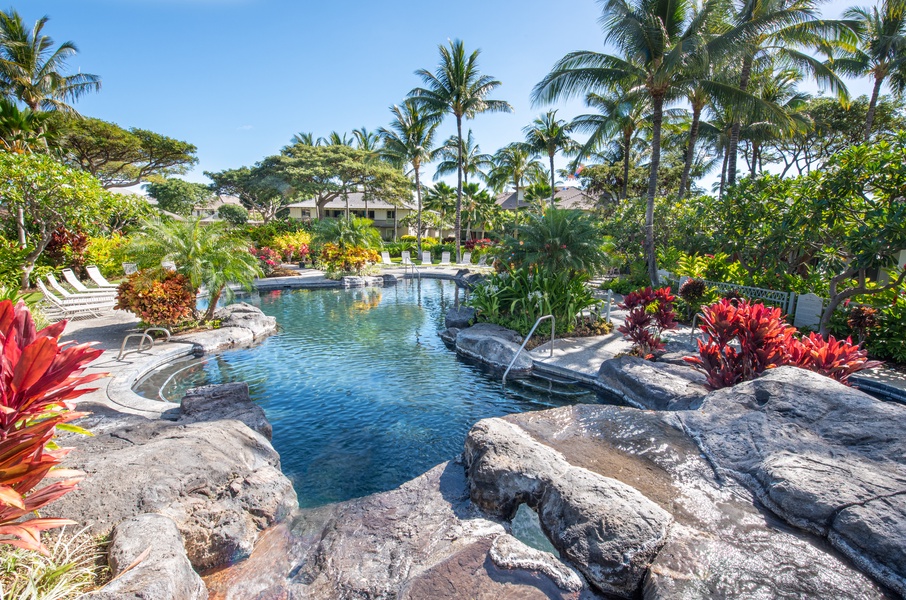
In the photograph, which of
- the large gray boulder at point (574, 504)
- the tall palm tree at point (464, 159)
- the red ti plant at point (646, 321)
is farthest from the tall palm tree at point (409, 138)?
the large gray boulder at point (574, 504)

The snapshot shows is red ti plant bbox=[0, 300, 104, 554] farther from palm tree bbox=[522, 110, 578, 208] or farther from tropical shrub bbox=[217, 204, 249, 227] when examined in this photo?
tropical shrub bbox=[217, 204, 249, 227]

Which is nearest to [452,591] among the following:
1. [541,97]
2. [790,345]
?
[790,345]

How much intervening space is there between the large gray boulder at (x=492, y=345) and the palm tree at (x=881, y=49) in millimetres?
20045

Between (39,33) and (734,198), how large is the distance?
3166 cm

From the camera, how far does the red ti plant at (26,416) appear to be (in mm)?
2209

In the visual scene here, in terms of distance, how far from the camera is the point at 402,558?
3.30 m

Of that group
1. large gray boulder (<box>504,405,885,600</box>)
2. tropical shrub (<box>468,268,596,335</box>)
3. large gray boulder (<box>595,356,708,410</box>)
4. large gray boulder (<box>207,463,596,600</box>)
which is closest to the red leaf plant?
large gray boulder (<box>595,356,708,410</box>)

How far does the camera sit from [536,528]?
3.61 metres

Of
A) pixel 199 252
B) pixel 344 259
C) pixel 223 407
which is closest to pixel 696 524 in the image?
pixel 223 407

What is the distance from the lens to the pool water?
209 inches

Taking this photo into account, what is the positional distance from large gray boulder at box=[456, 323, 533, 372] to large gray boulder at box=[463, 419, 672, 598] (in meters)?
4.67

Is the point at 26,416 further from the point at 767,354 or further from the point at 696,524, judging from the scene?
the point at 767,354

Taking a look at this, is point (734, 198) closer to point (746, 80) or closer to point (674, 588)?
point (746, 80)

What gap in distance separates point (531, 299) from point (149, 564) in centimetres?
915
